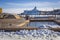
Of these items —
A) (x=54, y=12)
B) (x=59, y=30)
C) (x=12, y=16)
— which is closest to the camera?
(x=59, y=30)

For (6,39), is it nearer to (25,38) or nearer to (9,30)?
(25,38)

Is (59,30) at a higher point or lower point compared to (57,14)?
higher

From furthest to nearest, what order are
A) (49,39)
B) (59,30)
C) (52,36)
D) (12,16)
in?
(12,16) < (59,30) < (52,36) < (49,39)

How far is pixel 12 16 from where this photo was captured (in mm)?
6828

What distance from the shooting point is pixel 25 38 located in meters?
2.21

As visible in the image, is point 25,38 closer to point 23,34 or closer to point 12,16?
point 23,34

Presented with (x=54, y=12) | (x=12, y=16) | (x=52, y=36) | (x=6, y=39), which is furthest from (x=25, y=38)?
(x=54, y=12)

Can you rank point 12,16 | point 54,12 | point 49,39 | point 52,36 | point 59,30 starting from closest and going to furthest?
point 49,39 < point 52,36 < point 59,30 < point 12,16 < point 54,12

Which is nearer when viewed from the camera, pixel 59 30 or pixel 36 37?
pixel 36 37

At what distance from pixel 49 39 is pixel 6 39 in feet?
2.12

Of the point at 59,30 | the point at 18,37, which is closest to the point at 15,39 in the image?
the point at 18,37

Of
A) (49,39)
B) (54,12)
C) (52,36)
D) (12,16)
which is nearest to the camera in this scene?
(49,39)

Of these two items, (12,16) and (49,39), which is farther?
(12,16)

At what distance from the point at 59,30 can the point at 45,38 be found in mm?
617
